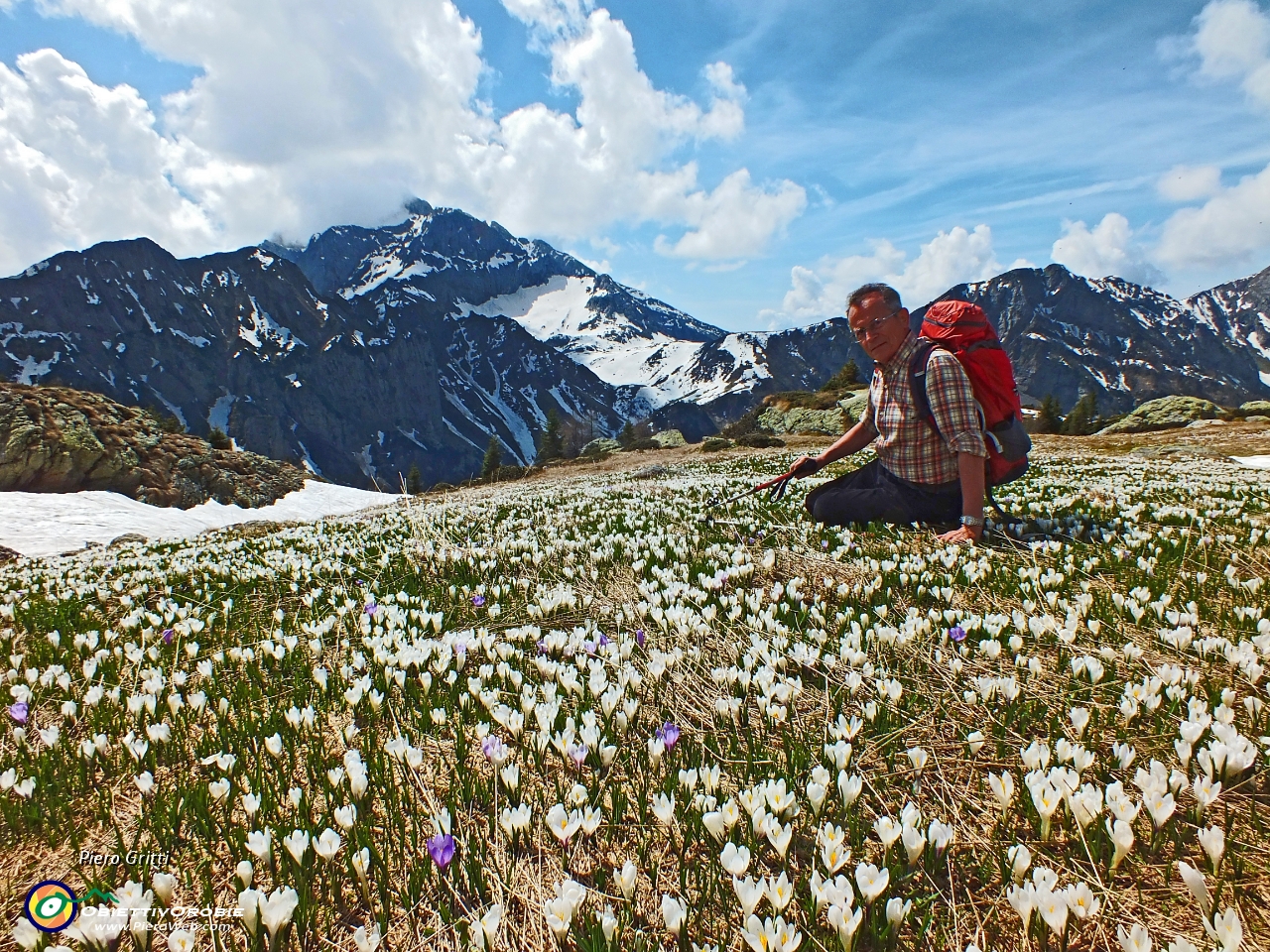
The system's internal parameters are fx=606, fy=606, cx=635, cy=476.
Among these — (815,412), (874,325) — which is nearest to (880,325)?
(874,325)

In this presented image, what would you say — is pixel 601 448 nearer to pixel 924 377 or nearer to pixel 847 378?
pixel 847 378

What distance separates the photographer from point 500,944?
5.95 feet

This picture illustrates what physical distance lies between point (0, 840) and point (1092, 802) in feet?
13.0

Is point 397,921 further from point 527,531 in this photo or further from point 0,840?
point 527,531

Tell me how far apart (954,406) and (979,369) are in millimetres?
581

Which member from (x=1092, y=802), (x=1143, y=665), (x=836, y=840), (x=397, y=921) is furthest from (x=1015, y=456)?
(x=397, y=921)

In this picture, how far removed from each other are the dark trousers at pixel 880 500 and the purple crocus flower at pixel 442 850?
18.9 ft

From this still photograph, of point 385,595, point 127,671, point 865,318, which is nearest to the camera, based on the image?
point 127,671

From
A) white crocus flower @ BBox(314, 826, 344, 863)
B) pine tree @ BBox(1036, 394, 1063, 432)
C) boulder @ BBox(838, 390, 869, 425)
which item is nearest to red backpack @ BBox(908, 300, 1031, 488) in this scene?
white crocus flower @ BBox(314, 826, 344, 863)

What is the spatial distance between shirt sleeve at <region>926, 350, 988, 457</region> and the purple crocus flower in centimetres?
519

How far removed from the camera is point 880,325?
19.7 feet

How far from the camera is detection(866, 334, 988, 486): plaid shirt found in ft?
18.2

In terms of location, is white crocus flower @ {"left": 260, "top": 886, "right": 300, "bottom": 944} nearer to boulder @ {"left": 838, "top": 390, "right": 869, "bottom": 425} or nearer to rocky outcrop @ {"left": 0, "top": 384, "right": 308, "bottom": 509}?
rocky outcrop @ {"left": 0, "top": 384, "right": 308, "bottom": 509}

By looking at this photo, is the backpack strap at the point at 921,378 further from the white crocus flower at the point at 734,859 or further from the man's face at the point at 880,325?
the white crocus flower at the point at 734,859
